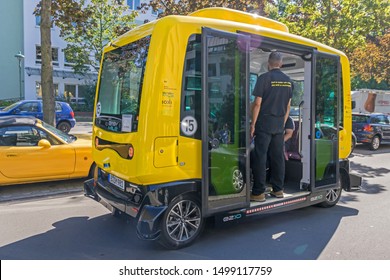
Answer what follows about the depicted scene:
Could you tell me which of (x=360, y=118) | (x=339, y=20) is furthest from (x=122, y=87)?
(x=339, y=20)

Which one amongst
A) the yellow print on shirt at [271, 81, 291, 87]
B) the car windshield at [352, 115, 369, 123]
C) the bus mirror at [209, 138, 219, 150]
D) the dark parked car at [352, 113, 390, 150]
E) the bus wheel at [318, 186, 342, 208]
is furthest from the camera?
the car windshield at [352, 115, 369, 123]

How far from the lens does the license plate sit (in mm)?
4227

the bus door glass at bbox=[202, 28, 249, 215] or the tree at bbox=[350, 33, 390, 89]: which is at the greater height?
the tree at bbox=[350, 33, 390, 89]

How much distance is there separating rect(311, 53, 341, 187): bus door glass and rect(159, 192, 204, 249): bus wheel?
2.12m

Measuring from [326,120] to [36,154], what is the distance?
503 cm

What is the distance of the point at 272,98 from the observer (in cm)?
468

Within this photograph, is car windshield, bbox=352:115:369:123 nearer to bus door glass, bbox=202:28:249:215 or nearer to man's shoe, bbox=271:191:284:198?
man's shoe, bbox=271:191:284:198

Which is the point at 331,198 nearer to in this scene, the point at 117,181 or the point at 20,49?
the point at 117,181

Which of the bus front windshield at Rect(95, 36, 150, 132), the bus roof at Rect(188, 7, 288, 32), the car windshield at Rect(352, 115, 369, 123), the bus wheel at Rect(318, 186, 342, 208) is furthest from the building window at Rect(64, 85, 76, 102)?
the bus wheel at Rect(318, 186, 342, 208)

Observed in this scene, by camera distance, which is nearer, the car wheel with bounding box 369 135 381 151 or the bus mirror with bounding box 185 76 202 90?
the bus mirror with bounding box 185 76 202 90

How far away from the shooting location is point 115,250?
3.97 m

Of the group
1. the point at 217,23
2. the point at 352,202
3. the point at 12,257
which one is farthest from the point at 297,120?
the point at 12,257

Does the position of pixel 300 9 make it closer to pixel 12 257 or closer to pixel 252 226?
pixel 252 226

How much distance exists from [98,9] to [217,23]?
1952 centimetres
